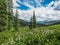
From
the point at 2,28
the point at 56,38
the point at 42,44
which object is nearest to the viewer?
the point at 42,44

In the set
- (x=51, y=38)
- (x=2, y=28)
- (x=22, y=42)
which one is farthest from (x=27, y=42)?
(x=2, y=28)

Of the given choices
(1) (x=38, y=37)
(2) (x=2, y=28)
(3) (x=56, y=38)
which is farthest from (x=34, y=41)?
(2) (x=2, y=28)

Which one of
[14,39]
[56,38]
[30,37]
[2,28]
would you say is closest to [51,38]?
[56,38]

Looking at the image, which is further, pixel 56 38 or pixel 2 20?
pixel 2 20

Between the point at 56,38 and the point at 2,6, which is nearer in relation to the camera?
the point at 56,38

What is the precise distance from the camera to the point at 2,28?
50.4 m

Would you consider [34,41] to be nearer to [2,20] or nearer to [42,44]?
[42,44]

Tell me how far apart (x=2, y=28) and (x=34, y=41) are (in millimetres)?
39176

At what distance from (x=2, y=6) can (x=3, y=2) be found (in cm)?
108

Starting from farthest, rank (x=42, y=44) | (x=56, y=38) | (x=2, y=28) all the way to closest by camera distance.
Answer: (x=2, y=28)
(x=56, y=38)
(x=42, y=44)

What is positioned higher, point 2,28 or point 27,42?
point 27,42

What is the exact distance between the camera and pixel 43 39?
463 inches

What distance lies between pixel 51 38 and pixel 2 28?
128 feet

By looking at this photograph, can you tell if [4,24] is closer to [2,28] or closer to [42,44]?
[2,28]
